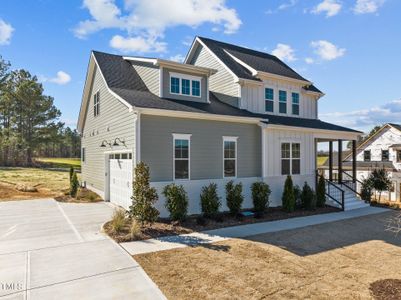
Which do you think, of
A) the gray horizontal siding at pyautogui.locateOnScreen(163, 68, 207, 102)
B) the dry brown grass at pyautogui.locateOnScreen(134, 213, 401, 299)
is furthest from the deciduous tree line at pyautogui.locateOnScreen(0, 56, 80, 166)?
the dry brown grass at pyautogui.locateOnScreen(134, 213, 401, 299)

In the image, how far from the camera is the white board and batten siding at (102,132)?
11.5 meters

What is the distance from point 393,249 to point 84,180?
1782cm

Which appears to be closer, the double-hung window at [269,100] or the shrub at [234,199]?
the shrub at [234,199]

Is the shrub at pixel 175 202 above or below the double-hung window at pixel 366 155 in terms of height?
below

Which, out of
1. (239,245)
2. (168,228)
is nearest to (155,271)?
(239,245)

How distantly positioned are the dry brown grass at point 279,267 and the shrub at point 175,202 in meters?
2.51

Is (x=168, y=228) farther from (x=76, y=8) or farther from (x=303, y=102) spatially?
(x=303, y=102)

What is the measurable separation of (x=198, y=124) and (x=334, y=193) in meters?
9.22

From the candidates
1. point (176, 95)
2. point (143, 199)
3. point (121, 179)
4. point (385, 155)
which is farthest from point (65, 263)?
point (385, 155)

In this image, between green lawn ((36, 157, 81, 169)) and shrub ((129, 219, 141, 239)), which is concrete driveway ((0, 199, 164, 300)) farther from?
green lawn ((36, 157, 81, 169))

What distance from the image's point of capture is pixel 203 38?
1791 cm

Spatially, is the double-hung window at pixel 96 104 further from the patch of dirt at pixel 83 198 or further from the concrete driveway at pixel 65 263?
the concrete driveway at pixel 65 263

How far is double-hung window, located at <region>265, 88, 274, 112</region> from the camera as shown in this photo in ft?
51.6

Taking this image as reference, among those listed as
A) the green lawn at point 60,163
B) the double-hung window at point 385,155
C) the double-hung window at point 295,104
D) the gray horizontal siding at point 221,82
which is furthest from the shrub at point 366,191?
the green lawn at point 60,163
